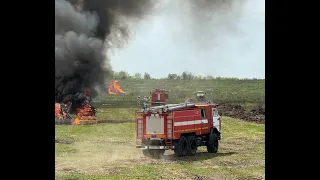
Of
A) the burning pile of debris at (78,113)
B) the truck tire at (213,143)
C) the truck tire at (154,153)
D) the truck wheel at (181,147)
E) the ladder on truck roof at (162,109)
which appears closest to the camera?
the truck tire at (154,153)

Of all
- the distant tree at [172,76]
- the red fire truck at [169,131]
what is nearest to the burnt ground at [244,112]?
the red fire truck at [169,131]

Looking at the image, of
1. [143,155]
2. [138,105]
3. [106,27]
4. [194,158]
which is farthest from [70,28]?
[194,158]

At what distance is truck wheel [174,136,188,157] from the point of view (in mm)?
17344

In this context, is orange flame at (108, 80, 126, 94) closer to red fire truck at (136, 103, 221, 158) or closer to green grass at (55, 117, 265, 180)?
red fire truck at (136, 103, 221, 158)

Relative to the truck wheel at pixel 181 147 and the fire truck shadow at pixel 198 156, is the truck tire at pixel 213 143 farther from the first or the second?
the truck wheel at pixel 181 147

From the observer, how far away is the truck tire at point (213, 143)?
18.1 metres

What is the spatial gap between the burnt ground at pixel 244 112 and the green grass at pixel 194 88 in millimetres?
261

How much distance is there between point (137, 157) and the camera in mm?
17281

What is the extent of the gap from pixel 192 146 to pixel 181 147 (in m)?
0.50

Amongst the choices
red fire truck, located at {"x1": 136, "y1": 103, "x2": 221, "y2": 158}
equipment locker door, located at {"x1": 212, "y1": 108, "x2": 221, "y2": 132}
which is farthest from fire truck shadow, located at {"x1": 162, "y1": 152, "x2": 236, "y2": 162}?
equipment locker door, located at {"x1": 212, "y1": 108, "x2": 221, "y2": 132}

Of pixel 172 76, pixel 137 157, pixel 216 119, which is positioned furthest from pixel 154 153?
pixel 216 119
